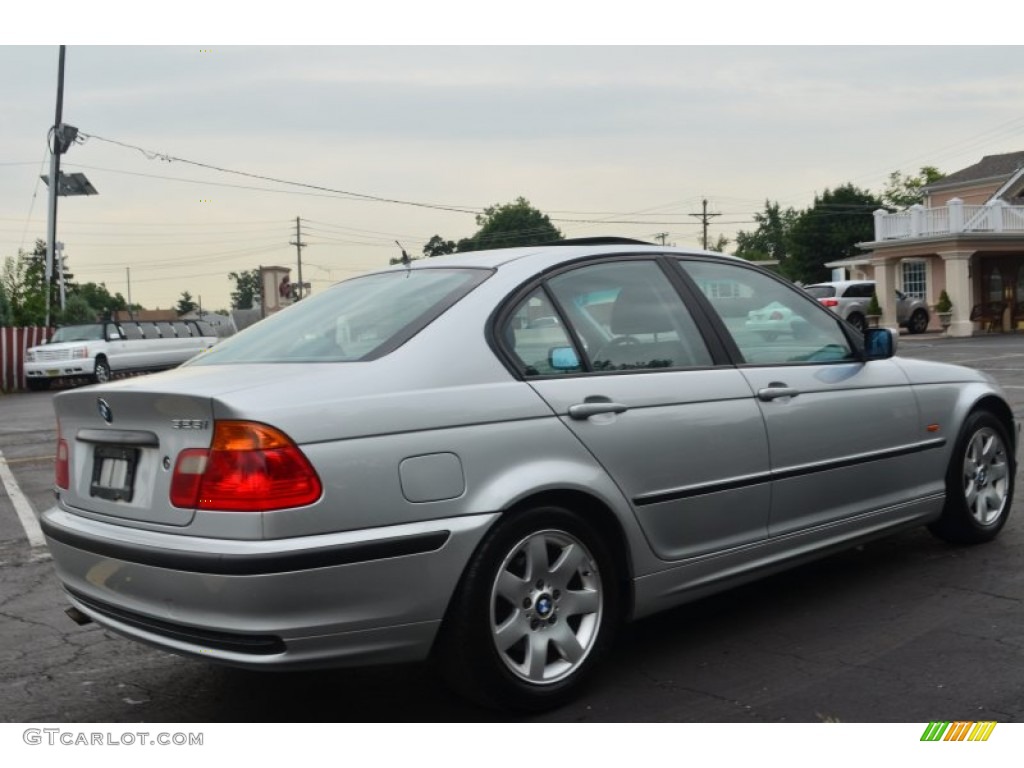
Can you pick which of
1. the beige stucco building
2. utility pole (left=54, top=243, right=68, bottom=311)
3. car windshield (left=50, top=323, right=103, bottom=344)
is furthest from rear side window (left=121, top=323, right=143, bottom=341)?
the beige stucco building

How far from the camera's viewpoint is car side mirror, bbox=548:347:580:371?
3986mm

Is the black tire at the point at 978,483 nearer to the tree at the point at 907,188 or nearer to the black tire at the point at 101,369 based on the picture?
the black tire at the point at 101,369

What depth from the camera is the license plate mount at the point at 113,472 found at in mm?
3646

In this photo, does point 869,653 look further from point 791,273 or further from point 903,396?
point 791,273

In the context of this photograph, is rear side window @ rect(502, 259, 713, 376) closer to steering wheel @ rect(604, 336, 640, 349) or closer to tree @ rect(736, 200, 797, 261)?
steering wheel @ rect(604, 336, 640, 349)

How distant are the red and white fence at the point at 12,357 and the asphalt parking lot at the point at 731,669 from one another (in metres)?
24.2

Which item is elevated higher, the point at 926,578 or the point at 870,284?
the point at 870,284

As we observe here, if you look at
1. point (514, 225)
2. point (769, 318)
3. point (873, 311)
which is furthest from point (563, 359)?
point (514, 225)

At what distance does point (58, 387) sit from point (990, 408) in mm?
26396

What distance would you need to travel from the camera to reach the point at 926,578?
5.26m

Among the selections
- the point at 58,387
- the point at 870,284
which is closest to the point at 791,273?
the point at 870,284

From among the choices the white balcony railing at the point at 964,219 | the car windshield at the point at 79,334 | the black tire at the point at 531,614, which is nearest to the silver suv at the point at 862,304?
the white balcony railing at the point at 964,219
